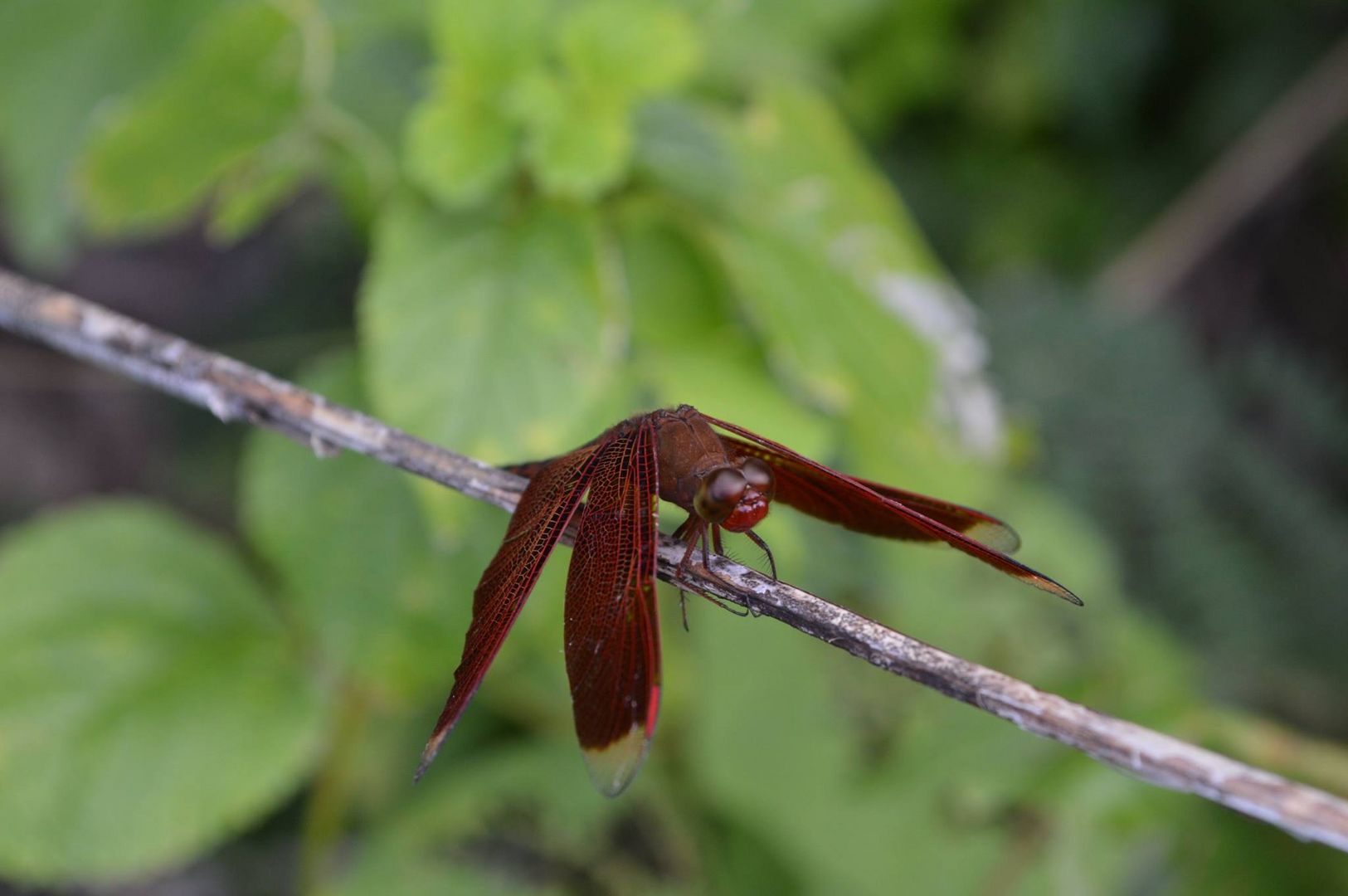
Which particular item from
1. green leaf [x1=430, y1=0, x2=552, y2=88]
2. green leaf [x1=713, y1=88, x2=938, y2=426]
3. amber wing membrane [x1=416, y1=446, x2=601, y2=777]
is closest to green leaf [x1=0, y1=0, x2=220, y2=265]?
green leaf [x1=430, y1=0, x2=552, y2=88]

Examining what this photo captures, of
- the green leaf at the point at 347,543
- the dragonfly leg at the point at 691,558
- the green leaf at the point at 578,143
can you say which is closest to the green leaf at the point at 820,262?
the green leaf at the point at 578,143

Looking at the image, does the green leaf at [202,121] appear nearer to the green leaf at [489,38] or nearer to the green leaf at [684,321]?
the green leaf at [489,38]

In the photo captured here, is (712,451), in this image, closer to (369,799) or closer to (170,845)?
(170,845)

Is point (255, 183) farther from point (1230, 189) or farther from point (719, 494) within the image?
point (1230, 189)

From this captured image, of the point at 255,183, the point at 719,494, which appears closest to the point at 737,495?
the point at 719,494

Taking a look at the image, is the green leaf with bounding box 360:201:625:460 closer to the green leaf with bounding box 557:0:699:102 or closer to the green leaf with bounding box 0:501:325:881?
the green leaf with bounding box 557:0:699:102
